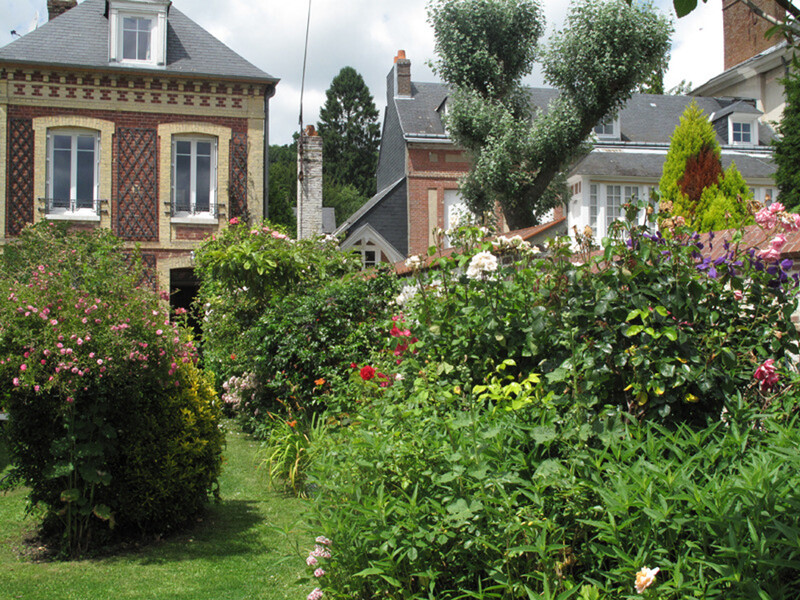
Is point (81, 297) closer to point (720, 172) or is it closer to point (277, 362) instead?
point (277, 362)

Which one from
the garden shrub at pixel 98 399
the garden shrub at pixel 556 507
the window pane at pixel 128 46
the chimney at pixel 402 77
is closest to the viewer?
the garden shrub at pixel 556 507

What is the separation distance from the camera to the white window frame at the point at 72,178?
1472 cm

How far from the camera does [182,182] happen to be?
15352 millimetres

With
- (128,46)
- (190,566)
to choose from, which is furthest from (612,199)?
(190,566)

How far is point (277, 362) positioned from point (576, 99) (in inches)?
453

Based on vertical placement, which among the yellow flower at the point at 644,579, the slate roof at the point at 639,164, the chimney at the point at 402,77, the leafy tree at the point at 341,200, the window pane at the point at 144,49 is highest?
the chimney at the point at 402,77

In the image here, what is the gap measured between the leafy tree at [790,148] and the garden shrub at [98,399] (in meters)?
12.7

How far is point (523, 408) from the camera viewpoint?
3.48m

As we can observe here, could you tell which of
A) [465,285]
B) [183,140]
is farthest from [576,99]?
[465,285]

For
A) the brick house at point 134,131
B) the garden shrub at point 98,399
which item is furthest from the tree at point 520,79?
the garden shrub at point 98,399

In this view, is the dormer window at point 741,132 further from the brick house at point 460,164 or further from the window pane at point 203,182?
the window pane at point 203,182

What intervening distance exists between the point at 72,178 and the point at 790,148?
1473cm

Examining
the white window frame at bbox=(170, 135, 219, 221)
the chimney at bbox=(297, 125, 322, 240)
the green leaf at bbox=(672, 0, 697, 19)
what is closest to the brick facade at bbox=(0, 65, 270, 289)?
the white window frame at bbox=(170, 135, 219, 221)

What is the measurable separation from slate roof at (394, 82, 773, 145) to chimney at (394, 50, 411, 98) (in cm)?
28
